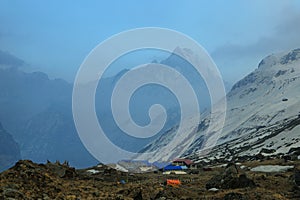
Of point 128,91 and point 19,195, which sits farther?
point 128,91

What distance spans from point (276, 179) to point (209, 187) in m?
6.63

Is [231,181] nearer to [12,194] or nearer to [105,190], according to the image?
[105,190]

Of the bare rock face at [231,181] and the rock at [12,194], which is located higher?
the rock at [12,194]

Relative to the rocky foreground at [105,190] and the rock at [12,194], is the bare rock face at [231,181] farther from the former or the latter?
the rock at [12,194]

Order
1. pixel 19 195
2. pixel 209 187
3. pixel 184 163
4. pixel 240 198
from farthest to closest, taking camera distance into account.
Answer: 1. pixel 184 163
2. pixel 209 187
3. pixel 240 198
4. pixel 19 195

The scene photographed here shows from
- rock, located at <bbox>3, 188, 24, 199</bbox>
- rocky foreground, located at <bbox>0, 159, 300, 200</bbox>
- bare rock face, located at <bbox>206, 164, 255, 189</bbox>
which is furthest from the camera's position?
bare rock face, located at <bbox>206, 164, 255, 189</bbox>

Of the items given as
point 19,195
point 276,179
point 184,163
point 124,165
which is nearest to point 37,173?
point 19,195

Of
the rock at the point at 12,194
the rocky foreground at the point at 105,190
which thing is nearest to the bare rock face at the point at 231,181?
the rocky foreground at the point at 105,190

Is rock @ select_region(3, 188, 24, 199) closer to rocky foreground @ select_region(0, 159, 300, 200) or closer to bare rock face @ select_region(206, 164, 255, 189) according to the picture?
rocky foreground @ select_region(0, 159, 300, 200)

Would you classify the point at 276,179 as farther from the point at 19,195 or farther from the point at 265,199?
the point at 19,195

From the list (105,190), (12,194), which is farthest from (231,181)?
(12,194)

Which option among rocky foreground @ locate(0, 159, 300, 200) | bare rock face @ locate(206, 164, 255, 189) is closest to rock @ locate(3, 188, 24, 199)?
rocky foreground @ locate(0, 159, 300, 200)

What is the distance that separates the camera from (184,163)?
255 ft

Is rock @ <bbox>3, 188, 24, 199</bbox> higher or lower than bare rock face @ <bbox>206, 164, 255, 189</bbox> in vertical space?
higher
